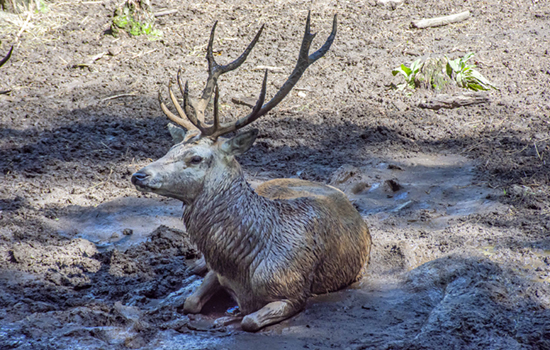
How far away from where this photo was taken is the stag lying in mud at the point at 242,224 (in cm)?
436

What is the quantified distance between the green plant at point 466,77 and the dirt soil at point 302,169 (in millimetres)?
166

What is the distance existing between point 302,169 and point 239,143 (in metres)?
3.16

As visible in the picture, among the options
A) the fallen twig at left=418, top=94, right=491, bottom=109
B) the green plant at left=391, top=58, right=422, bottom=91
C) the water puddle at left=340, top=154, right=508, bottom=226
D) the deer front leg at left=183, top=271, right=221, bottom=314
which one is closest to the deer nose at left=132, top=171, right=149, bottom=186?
the deer front leg at left=183, top=271, right=221, bottom=314

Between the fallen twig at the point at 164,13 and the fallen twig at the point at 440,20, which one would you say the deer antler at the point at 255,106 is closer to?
the fallen twig at the point at 440,20

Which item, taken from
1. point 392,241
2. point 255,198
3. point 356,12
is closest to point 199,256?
point 255,198

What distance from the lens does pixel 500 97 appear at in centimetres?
890

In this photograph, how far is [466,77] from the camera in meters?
9.16

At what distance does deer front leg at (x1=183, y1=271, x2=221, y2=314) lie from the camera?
4797mm

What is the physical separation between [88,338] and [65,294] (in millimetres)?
1001

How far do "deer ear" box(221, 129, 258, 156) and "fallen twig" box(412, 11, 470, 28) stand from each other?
7729 mm

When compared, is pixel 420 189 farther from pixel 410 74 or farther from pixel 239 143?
pixel 239 143

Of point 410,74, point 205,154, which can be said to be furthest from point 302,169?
point 205,154

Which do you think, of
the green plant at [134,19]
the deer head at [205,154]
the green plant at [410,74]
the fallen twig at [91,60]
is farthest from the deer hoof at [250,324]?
the green plant at [134,19]

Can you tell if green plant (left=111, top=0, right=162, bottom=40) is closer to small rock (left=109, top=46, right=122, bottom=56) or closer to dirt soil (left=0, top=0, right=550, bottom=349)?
dirt soil (left=0, top=0, right=550, bottom=349)
